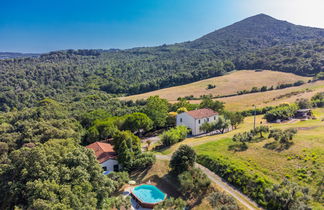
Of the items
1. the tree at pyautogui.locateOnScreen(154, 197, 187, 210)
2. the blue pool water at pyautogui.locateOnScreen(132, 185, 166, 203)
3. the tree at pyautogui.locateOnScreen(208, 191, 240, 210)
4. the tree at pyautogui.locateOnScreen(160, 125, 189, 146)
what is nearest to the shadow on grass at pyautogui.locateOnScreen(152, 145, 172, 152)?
the tree at pyautogui.locateOnScreen(160, 125, 189, 146)

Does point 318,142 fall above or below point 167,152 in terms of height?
above

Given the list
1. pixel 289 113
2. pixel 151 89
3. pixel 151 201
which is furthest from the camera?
pixel 151 89

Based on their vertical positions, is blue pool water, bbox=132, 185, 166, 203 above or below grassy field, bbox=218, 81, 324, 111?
below

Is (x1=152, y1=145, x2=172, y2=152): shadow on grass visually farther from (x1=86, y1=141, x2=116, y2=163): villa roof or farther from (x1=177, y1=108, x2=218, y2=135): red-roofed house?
(x1=177, y1=108, x2=218, y2=135): red-roofed house

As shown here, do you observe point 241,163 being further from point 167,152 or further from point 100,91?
point 100,91

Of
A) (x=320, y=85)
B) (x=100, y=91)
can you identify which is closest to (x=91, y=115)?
(x=100, y=91)

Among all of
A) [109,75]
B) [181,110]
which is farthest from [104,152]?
[109,75]

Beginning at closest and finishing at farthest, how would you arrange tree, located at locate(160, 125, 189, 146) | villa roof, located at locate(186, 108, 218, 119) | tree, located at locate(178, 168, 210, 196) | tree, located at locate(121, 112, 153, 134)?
tree, located at locate(178, 168, 210, 196)
tree, located at locate(160, 125, 189, 146)
tree, located at locate(121, 112, 153, 134)
villa roof, located at locate(186, 108, 218, 119)

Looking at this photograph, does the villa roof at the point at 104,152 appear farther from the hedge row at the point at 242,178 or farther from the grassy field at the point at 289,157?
the hedge row at the point at 242,178
